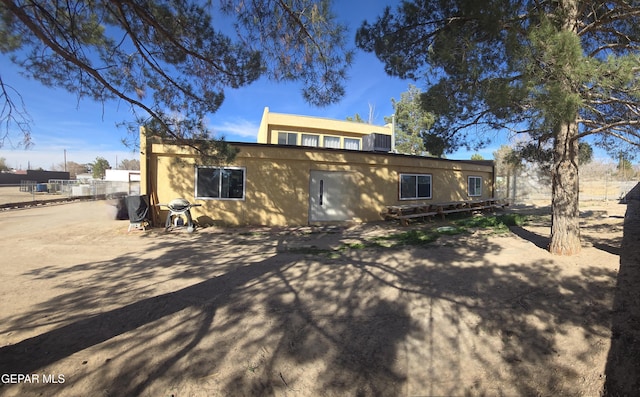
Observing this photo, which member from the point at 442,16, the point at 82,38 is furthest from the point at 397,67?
the point at 82,38

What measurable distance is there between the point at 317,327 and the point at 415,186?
1166 centimetres

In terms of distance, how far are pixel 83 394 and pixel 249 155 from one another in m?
9.16

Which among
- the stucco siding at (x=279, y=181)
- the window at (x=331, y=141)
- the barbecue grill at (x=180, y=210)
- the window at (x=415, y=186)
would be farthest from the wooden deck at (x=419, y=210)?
the window at (x=331, y=141)

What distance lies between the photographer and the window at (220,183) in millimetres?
11102

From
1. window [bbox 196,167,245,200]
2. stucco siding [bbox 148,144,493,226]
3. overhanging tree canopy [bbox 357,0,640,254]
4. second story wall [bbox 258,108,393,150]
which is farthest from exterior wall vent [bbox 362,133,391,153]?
overhanging tree canopy [bbox 357,0,640,254]

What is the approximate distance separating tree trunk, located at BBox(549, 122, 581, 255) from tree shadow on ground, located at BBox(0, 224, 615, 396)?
0.89 metres

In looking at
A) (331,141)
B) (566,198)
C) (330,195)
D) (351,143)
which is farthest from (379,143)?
(566,198)

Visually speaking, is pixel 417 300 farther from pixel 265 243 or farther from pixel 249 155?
pixel 249 155

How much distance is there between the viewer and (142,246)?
7.97m

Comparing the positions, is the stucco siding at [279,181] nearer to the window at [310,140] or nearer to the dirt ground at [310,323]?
the dirt ground at [310,323]

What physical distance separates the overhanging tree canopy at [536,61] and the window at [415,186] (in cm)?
611

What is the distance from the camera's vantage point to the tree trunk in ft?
20.5

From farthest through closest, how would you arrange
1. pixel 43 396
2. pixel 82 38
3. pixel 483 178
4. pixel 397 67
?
pixel 483 178 < pixel 397 67 < pixel 82 38 < pixel 43 396

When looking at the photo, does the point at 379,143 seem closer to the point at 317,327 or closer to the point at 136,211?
the point at 136,211
